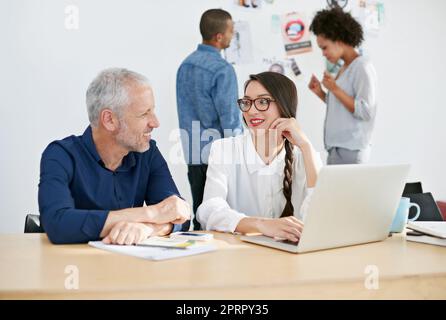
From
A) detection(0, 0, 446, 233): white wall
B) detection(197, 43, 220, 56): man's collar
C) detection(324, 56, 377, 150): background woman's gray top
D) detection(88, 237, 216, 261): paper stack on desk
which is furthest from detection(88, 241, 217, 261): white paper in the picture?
detection(0, 0, 446, 233): white wall

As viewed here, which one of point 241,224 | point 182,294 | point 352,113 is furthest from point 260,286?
point 352,113

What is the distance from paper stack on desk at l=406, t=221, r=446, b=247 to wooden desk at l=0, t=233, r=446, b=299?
0.35 ft

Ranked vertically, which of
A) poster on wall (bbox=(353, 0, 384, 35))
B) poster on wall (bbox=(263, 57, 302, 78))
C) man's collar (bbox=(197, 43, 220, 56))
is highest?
poster on wall (bbox=(353, 0, 384, 35))

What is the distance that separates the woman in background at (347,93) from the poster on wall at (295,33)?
21.0 inches

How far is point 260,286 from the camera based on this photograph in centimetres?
102

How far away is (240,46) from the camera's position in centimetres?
376

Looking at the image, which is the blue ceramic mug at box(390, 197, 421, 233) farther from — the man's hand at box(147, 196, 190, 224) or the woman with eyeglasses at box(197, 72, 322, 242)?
the man's hand at box(147, 196, 190, 224)

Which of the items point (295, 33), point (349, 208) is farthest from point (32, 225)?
point (295, 33)

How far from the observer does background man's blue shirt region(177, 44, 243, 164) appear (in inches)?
107

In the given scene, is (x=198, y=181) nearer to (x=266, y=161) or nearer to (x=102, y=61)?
(x=266, y=161)

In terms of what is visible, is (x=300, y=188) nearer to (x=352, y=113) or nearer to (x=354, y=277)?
(x=354, y=277)

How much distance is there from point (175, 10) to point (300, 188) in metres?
2.10

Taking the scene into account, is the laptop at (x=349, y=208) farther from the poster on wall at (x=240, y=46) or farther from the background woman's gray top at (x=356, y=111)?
the poster on wall at (x=240, y=46)

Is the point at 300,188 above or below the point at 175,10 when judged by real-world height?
below
